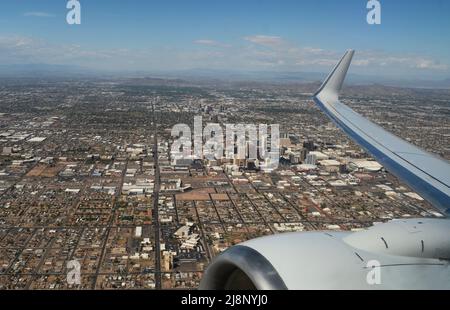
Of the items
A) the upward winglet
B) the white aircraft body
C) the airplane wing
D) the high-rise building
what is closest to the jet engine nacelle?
the white aircraft body

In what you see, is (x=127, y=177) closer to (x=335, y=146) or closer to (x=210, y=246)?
(x=210, y=246)

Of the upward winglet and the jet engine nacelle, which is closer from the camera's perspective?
the jet engine nacelle

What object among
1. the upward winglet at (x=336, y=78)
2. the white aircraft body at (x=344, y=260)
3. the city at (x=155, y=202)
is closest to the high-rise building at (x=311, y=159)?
the city at (x=155, y=202)

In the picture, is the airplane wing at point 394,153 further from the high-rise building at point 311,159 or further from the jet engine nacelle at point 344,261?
the high-rise building at point 311,159

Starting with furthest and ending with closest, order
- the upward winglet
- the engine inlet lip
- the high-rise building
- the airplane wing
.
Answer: the high-rise building → the upward winglet → the airplane wing → the engine inlet lip

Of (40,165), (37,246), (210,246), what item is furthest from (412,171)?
(40,165)

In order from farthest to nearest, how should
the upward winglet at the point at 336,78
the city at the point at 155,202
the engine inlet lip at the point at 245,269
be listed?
the city at the point at 155,202
the upward winglet at the point at 336,78
the engine inlet lip at the point at 245,269


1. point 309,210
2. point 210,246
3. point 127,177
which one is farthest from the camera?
point 127,177

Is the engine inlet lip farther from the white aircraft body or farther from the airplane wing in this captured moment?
the airplane wing
